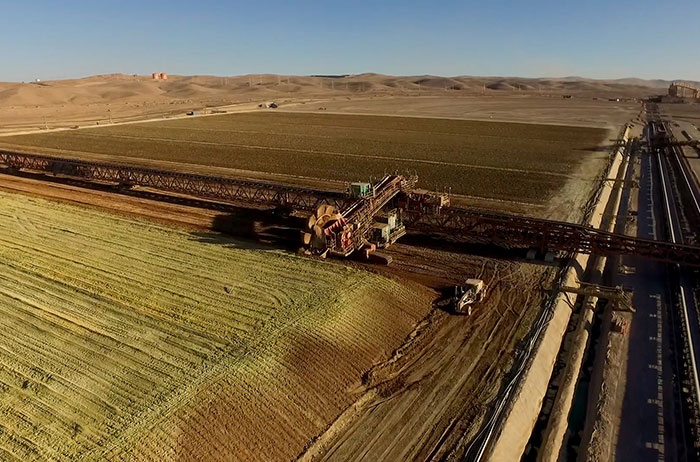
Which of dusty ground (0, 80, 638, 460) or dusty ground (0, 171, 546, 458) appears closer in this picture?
dusty ground (0, 80, 638, 460)

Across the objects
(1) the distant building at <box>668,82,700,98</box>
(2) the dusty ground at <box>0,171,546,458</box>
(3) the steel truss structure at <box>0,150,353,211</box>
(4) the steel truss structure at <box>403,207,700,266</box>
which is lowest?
(2) the dusty ground at <box>0,171,546,458</box>

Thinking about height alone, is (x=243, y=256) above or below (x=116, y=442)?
above

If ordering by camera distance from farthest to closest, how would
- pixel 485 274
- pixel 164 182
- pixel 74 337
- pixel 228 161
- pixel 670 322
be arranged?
pixel 228 161 → pixel 164 182 → pixel 485 274 → pixel 670 322 → pixel 74 337

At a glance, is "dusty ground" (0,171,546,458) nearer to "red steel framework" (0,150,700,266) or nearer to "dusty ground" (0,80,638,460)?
"dusty ground" (0,80,638,460)

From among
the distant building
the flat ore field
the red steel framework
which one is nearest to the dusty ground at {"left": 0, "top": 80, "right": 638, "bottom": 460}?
the red steel framework

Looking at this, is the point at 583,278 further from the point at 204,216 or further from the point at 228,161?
the point at 228,161

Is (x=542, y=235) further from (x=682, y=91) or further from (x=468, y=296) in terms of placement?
(x=682, y=91)

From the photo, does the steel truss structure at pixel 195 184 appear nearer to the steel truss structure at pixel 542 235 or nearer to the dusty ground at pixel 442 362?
the steel truss structure at pixel 542 235

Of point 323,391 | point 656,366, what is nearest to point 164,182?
point 323,391

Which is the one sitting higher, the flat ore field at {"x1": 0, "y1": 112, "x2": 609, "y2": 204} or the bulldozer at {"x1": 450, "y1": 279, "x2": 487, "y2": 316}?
the flat ore field at {"x1": 0, "y1": 112, "x2": 609, "y2": 204}

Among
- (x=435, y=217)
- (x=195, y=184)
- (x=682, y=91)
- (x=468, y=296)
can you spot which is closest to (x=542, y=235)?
(x=435, y=217)
